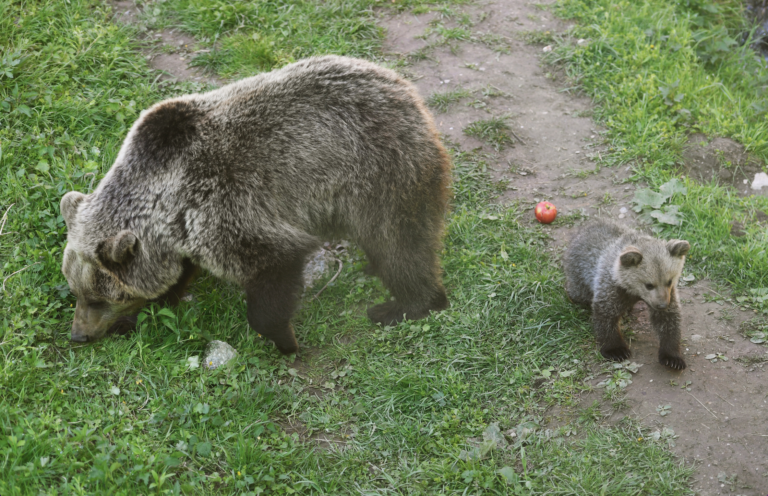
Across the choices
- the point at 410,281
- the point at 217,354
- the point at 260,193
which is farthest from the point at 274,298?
the point at 410,281

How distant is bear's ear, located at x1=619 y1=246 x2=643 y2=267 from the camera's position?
188 inches

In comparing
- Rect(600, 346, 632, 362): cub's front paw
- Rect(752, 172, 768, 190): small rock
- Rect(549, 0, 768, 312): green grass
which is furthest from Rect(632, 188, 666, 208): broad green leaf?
Rect(600, 346, 632, 362): cub's front paw

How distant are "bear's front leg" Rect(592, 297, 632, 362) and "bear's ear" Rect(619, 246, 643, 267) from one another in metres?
0.28

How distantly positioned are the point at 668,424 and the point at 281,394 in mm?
2637

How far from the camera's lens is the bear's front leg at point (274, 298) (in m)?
4.89

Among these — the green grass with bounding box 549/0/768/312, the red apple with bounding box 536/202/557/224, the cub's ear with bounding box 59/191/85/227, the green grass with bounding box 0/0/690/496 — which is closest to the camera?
the green grass with bounding box 0/0/690/496

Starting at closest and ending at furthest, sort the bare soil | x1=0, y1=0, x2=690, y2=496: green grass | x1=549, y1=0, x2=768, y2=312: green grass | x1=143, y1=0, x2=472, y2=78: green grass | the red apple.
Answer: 1. x1=0, y1=0, x2=690, y2=496: green grass
2. x1=549, y1=0, x2=768, y2=312: green grass
3. the red apple
4. the bare soil
5. x1=143, y1=0, x2=472, y2=78: green grass

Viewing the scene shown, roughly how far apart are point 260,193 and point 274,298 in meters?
0.78

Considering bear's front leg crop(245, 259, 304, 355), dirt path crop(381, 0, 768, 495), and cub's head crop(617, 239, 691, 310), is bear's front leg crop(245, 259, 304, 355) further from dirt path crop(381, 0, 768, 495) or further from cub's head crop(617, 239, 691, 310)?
cub's head crop(617, 239, 691, 310)

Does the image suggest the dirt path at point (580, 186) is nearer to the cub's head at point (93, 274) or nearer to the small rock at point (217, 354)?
the small rock at point (217, 354)

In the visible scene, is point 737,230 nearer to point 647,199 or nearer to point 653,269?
point 647,199

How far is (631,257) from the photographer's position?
15.7ft

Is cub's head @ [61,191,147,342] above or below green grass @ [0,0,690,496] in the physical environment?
above

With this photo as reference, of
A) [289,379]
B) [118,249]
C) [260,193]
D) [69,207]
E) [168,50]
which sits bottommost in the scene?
[289,379]
